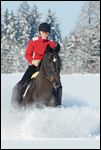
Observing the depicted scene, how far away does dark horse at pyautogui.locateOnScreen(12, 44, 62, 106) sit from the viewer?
11.8 metres

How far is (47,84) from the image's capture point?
12078 millimetres

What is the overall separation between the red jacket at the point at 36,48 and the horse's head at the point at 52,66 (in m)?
0.40

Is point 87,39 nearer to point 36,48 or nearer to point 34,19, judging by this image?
point 34,19

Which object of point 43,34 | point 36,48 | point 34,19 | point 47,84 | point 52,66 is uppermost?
point 34,19

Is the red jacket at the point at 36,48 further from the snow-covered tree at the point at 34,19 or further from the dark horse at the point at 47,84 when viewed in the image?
the snow-covered tree at the point at 34,19

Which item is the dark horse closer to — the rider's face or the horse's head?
the horse's head

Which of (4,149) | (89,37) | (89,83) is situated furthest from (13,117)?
(89,37)

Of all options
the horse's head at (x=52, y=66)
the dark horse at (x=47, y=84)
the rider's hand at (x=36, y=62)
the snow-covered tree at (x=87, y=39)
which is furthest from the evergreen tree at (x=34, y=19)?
the horse's head at (x=52, y=66)

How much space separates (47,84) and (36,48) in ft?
2.90

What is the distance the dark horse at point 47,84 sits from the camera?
11.8 metres

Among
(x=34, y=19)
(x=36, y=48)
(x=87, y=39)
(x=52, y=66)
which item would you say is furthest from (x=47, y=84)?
(x=34, y=19)

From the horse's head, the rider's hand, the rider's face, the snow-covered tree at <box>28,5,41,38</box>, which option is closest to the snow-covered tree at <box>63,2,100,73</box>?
the snow-covered tree at <box>28,5,41,38</box>

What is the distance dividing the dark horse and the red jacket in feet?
1.18

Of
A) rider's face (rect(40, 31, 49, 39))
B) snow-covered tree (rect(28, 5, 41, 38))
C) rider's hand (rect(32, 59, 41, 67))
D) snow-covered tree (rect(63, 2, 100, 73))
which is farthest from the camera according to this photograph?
snow-covered tree (rect(28, 5, 41, 38))
